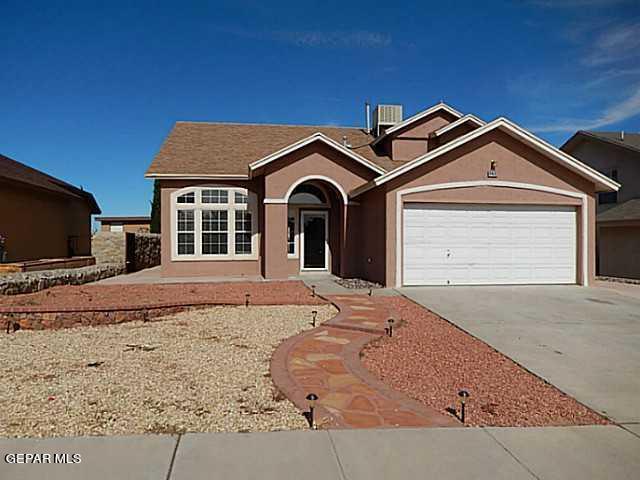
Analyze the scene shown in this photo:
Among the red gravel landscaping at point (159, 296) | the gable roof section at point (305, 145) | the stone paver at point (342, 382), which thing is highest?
the gable roof section at point (305, 145)

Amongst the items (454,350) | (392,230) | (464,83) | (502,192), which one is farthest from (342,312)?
(464,83)

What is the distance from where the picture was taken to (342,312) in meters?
9.74

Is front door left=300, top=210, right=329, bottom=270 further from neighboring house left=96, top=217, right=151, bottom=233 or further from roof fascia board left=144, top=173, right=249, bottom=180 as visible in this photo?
neighboring house left=96, top=217, right=151, bottom=233

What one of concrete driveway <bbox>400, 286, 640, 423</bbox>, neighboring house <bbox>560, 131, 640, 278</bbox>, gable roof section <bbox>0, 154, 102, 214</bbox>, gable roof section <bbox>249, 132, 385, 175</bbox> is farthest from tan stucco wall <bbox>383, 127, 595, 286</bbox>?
gable roof section <bbox>0, 154, 102, 214</bbox>

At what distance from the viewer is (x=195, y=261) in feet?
57.4

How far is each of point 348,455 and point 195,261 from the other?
14.7 metres

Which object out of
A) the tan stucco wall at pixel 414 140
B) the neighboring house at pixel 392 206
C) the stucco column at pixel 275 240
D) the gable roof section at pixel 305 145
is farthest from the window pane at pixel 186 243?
the tan stucco wall at pixel 414 140

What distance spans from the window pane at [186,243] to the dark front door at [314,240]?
4315mm

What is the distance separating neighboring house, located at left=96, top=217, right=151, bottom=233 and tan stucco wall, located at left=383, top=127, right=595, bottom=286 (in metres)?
35.2

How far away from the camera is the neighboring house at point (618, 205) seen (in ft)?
67.3

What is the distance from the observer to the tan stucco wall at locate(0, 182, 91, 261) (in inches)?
746

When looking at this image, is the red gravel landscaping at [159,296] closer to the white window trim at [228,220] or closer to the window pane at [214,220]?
the white window trim at [228,220]

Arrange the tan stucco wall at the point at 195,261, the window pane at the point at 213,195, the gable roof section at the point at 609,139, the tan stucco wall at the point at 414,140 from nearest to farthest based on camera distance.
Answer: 1. the tan stucco wall at the point at 195,261
2. the window pane at the point at 213,195
3. the tan stucco wall at the point at 414,140
4. the gable roof section at the point at 609,139

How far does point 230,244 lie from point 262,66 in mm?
7341
